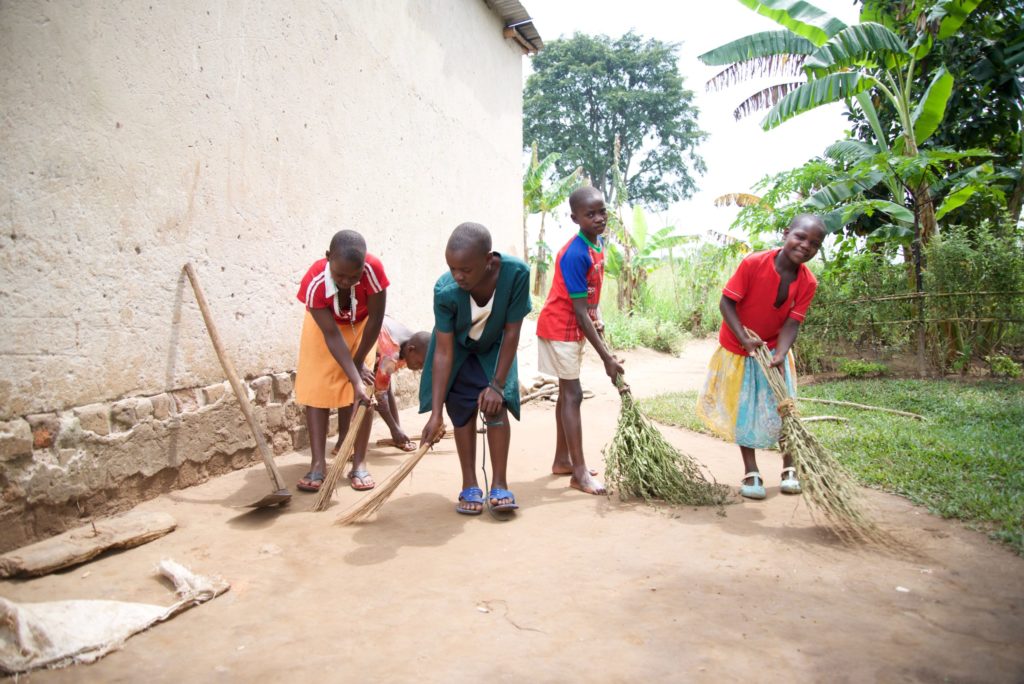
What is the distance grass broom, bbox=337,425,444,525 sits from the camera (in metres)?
3.25

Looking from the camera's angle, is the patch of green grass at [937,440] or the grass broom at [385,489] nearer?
the grass broom at [385,489]

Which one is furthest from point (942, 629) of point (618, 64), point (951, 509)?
point (618, 64)

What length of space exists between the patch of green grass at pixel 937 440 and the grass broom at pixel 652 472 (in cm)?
103

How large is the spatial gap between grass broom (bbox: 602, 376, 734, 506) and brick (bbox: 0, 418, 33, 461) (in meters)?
2.68

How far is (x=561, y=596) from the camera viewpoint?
2.55 metres

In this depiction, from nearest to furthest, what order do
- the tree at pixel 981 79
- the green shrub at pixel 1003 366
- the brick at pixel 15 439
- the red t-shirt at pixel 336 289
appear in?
the brick at pixel 15 439 < the red t-shirt at pixel 336 289 < the green shrub at pixel 1003 366 < the tree at pixel 981 79

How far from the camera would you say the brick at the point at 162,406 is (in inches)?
143

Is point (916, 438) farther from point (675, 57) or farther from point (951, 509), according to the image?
point (675, 57)

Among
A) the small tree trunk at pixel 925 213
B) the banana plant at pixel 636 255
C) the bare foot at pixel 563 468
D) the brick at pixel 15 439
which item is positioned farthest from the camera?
the banana plant at pixel 636 255

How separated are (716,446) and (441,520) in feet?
8.14

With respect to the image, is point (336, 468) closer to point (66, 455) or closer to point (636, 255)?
point (66, 455)

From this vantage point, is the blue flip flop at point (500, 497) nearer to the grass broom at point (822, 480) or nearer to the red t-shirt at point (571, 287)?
the red t-shirt at point (571, 287)

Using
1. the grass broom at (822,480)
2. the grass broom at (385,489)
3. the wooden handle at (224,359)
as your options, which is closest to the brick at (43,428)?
the wooden handle at (224,359)

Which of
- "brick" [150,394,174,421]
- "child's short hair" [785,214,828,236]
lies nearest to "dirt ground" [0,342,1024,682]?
"brick" [150,394,174,421]
